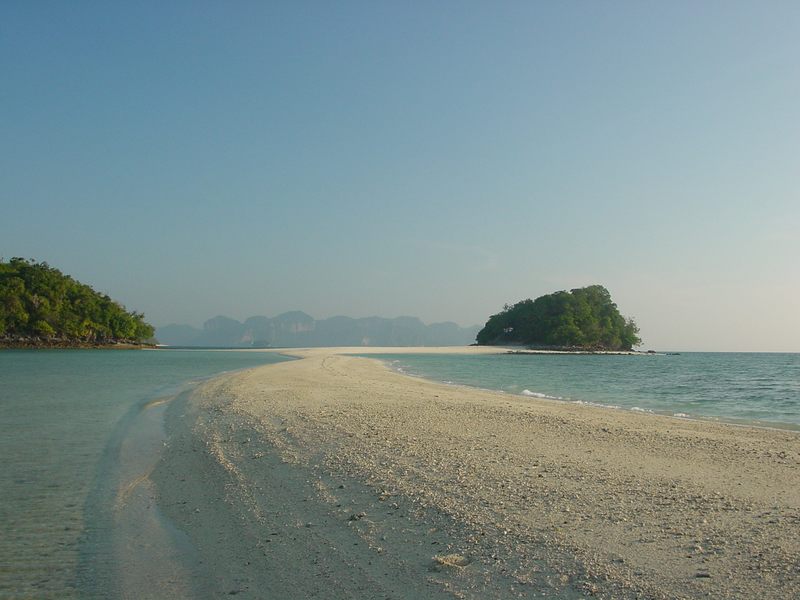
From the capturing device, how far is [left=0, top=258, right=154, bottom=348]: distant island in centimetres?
10375

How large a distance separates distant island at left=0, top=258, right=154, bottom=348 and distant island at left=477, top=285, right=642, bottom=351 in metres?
105

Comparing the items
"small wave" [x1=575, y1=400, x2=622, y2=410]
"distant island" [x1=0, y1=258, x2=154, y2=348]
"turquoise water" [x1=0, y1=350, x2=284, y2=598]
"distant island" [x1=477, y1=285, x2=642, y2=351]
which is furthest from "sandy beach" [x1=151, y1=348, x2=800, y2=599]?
"distant island" [x1=477, y1=285, x2=642, y2=351]

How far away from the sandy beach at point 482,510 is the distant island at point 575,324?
142m

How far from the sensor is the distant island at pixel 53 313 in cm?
10375

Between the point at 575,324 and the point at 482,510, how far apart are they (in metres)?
151

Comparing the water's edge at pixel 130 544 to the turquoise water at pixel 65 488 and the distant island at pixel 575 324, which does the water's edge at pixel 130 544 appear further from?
the distant island at pixel 575 324

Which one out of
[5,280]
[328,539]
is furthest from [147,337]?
[328,539]

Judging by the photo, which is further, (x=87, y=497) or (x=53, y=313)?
(x=53, y=313)

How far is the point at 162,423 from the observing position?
15.2 m

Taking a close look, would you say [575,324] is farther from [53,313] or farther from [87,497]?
[87,497]

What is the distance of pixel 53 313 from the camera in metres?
110

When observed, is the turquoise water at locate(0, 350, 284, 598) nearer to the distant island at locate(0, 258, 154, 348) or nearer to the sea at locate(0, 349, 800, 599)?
the sea at locate(0, 349, 800, 599)

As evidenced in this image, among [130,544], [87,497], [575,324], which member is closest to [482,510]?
[130,544]

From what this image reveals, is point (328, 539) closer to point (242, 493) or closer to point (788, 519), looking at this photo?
point (242, 493)
